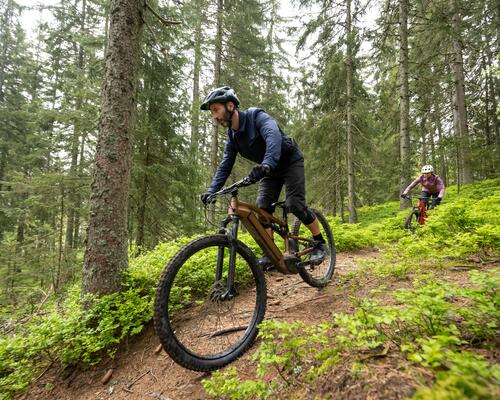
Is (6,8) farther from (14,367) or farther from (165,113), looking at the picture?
(14,367)

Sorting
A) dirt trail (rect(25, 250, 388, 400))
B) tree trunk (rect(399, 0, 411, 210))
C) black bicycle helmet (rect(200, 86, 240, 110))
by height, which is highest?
tree trunk (rect(399, 0, 411, 210))

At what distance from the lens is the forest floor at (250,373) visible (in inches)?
62.9

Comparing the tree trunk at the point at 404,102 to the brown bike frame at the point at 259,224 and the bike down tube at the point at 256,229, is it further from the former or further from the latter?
the bike down tube at the point at 256,229

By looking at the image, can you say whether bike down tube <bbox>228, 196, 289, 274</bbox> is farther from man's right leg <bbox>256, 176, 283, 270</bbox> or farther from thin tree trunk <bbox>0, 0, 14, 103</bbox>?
Answer: thin tree trunk <bbox>0, 0, 14, 103</bbox>

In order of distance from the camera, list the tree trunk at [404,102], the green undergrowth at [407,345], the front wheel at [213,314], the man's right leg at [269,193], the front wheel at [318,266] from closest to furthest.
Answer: the green undergrowth at [407,345] < the front wheel at [213,314] < the man's right leg at [269,193] < the front wheel at [318,266] < the tree trunk at [404,102]

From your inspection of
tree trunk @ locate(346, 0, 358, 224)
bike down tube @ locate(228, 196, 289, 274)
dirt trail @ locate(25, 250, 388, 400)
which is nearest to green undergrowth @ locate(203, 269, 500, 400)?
dirt trail @ locate(25, 250, 388, 400)

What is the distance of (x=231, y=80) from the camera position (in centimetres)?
1396

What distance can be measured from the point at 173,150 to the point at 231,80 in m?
6.12

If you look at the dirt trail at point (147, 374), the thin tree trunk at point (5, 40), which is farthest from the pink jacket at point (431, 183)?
the thin tree trunk at point (5, 40)

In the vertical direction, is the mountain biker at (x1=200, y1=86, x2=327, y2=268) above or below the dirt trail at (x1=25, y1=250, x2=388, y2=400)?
above

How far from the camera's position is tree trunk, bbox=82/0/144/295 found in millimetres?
3682

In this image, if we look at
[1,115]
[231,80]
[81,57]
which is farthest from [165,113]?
[1,115]

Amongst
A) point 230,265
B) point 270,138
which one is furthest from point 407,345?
point 270,138

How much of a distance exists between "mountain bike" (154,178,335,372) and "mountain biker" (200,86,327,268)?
7.9 inches
